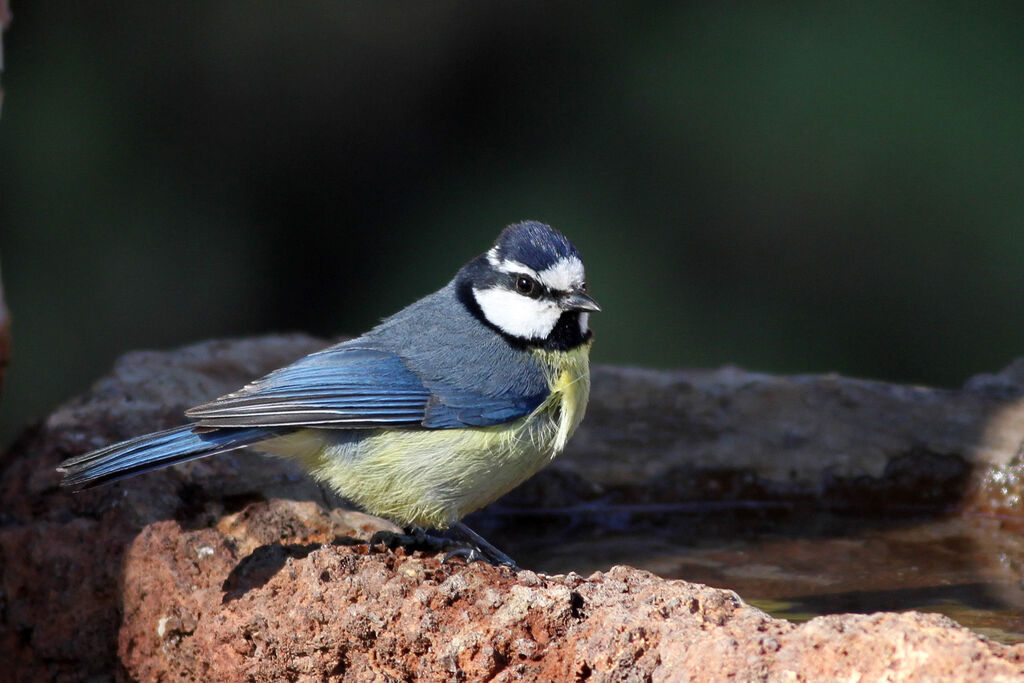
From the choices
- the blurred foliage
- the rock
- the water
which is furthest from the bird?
the blurred foliage

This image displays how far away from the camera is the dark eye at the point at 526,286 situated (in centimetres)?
330

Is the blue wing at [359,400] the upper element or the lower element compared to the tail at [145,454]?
upper

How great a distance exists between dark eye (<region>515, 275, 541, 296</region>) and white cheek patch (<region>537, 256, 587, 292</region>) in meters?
0.03

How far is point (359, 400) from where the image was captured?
10.2 feet

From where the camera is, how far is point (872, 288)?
6.75 metres

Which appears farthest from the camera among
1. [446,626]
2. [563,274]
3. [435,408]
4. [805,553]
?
[805,553]

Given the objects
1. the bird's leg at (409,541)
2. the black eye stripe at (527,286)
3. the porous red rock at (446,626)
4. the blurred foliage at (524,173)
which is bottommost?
the porous red rock at (446,626)

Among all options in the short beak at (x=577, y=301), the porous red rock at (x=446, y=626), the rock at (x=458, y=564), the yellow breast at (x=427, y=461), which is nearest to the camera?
the porous red rock at (x=446, y=626)

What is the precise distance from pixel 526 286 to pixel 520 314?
0.08 m

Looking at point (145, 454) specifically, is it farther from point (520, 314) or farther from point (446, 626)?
point (520, 314)


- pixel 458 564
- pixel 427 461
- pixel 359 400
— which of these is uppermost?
pixel 359 400

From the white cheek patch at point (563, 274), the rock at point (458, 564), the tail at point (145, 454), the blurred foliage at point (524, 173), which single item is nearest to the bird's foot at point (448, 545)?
the rock at point (458, 564)

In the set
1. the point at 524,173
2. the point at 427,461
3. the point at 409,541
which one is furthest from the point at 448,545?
the point at 524,173

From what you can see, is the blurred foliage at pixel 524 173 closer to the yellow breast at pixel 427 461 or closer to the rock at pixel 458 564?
the rock at pixel 458 564
